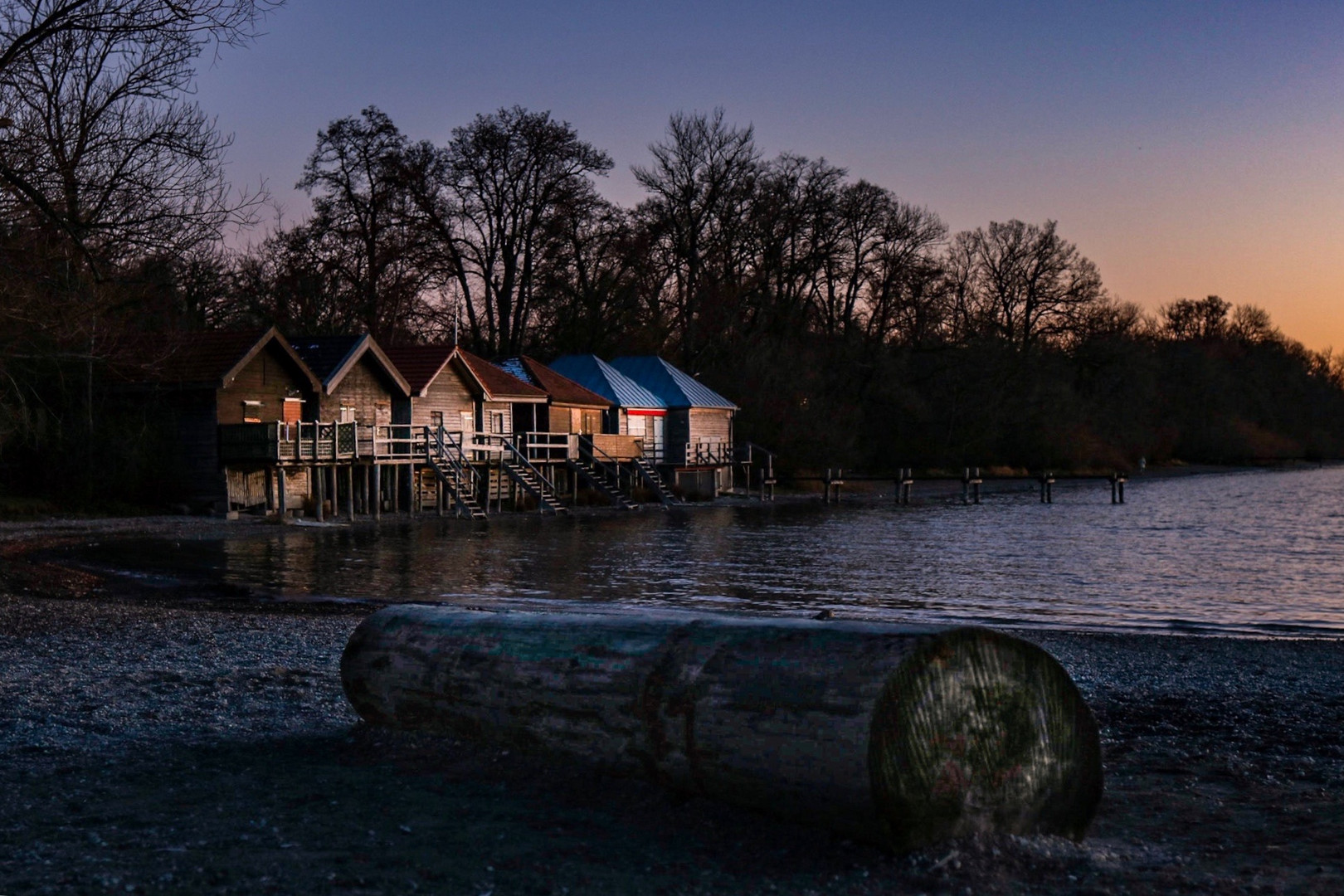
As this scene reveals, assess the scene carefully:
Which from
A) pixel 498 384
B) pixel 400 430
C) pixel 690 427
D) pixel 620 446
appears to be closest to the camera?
pixel 400 430

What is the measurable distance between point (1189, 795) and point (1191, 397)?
10208 centimetres

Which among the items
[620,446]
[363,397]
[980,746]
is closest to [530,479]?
[620,446]

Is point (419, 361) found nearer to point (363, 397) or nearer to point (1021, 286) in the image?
point (363, 397)

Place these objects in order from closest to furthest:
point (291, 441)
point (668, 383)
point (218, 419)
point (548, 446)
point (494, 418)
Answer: point (218, 419) < point (291, 441) < point (548, 446) < point (494, 418) < point (668, 383)

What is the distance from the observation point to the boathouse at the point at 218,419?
36625 mm

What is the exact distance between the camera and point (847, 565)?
91.8 ft

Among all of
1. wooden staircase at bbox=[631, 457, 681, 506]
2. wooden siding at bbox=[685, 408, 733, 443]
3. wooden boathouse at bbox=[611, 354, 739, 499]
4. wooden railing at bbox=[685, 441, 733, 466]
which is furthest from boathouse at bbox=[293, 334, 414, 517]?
wooden siding at bbox=[685, 408, 733, 443]

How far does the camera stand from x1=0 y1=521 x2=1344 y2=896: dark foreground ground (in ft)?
16.7

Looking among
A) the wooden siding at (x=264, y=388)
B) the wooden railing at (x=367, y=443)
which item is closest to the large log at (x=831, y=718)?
the wooden railing at (x=367, y=443)

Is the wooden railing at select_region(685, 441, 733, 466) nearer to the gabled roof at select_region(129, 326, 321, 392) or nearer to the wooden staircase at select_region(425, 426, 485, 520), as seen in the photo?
the wooden staircase at select_region(425, 426, 485, 520)

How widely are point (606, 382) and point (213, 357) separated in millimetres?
20887

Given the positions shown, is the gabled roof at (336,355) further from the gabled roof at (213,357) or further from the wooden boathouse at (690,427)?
the wooden boathouse at (690,427)

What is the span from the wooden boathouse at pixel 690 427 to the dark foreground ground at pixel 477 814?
47.4m

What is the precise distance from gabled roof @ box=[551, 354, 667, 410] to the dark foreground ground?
45.2 meters
